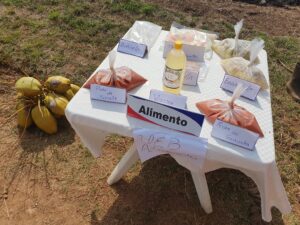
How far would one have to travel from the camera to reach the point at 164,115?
152 centimetres

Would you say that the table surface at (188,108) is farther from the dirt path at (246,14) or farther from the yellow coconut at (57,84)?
the dirt path at (246,14)

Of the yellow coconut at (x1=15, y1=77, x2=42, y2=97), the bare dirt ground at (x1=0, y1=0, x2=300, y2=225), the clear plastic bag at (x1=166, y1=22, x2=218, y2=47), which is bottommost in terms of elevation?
the bare dirt ground at (x1=0, y1=0, x2=300, y2=225)

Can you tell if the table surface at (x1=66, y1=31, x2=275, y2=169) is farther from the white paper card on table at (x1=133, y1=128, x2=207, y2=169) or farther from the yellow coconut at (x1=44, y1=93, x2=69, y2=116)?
the yellow coconut at (x1=44, y1=93, x2=69, y2=116)

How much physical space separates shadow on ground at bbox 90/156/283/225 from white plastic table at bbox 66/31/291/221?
0.19m

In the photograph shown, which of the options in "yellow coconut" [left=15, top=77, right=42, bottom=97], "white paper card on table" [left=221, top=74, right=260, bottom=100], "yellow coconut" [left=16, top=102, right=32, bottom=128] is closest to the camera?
"white paper card on table" [left=221, top=74, right=260, bottom=100]

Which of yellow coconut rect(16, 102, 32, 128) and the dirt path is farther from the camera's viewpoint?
the dirt path

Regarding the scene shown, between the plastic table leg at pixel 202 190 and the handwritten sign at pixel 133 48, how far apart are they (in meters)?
0.71

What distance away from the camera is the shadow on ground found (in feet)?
6.75

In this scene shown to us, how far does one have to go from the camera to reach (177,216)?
2.07 meters

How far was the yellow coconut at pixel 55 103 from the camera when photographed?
7.81 ft

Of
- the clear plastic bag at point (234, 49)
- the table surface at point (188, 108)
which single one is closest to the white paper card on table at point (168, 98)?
the table surface at point (188, 108)

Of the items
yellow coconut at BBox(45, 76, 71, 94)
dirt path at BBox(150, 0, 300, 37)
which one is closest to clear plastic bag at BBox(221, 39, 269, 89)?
yellow coconut at BBox(45, 76, 71, 94)

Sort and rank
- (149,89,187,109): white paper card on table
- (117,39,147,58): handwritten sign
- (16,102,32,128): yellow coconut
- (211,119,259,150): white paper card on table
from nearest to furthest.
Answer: (211,119,259,150): white paper card on table < (149,89,187,109): white paper card on table < (117,39,147,58): handwritten sign < (16,102,32,128): yellow coconut

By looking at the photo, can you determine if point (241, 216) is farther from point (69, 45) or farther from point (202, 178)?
point (69, 45)
